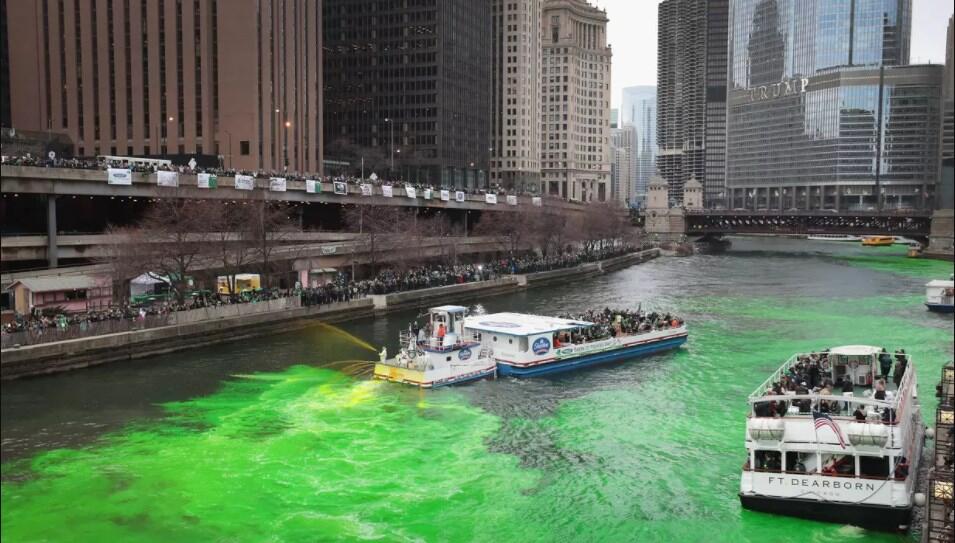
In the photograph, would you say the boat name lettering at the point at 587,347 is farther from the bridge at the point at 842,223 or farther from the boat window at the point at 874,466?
the bridge at the point at 842,223

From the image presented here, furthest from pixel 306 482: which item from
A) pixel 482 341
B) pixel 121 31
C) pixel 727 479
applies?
pixel 121 31

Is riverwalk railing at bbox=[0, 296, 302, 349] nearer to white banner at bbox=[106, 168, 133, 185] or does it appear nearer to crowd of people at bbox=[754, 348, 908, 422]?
white banner at bbox=[106, 168, 133, 185]

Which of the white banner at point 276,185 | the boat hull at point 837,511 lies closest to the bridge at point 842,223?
the white banner at point 276,185

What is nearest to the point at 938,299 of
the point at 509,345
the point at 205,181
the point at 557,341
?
the point at 557,341

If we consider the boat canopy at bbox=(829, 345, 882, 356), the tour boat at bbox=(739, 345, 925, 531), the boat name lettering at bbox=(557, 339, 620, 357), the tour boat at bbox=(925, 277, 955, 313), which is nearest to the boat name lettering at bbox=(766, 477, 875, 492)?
the tour boat at bbox=(739, 345, 925, 531)

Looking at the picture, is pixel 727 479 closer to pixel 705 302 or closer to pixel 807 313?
pixel 807 313
